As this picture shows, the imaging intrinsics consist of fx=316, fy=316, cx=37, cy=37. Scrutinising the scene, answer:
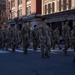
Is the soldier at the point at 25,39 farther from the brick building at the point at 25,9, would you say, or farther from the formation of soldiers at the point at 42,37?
the brick building at the point at 25,9

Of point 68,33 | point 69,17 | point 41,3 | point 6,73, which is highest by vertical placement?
point 41,3

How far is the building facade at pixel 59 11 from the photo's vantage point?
139 feet

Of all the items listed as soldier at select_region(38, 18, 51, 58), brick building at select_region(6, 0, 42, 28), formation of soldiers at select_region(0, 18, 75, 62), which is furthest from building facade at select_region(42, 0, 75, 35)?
soldier at select_region(38, 18, 51, 58)

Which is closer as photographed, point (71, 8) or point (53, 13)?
point (71, 8)

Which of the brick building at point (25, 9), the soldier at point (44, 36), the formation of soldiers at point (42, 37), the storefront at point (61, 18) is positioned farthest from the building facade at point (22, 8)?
the soldier at point (44, 36)

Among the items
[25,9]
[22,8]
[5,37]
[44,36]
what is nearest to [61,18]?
[25,9]

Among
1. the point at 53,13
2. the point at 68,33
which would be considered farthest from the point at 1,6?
the point at 68,33

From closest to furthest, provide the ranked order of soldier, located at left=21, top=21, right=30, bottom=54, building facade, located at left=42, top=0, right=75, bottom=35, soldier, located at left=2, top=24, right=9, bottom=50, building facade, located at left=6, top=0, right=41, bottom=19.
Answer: soldier, located at left=21, top=21, right=30, bottom=54 < soldier, located at left=2, top=24, right=9, bottom=50 < building facade, located at left=42, top=0, right=75, bottom=35 < building facade, located at left=6, top=0, right=41, bottom=19

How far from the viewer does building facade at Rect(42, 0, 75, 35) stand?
42.4 m

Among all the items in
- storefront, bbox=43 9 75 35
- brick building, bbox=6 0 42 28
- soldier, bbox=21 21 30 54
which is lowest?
soldier, bbox=21 21 30 54

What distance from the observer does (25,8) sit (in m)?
60.6

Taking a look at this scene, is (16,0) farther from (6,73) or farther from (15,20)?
(6,73)

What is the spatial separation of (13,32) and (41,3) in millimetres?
32610

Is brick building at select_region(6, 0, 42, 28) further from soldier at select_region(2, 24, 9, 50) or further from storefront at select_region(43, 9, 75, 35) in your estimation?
soldier at select_region(2, 24, 9, 50)
